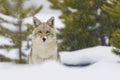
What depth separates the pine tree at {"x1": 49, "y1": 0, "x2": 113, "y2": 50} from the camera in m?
17.2

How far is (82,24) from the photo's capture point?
17.4m

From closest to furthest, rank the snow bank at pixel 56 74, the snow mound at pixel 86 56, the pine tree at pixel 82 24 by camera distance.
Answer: the snow bank at pixel 56 74 < the snow mound at pixel 86 56 < the pine tree at pixel 82 24

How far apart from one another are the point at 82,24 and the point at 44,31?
192 inches

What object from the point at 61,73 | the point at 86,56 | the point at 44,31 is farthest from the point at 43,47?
the point at 61,73

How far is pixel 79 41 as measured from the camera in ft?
57.6

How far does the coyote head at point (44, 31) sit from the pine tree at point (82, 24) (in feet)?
12.8

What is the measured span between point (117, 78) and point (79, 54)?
223 inches

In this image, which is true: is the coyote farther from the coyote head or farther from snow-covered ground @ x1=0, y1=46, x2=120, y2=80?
snow-covered ground @ x1=0, y1=46, x2=120, y2=80

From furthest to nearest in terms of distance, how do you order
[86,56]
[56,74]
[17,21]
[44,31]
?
1. [17,21]
2. [86,56]
3. [44,31]
4. [56,74]

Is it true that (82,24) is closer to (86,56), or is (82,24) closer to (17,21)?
(17,21)

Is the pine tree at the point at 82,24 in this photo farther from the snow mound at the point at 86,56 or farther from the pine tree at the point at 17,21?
the snow mound at the point at 86,56

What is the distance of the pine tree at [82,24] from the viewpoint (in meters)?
17.2

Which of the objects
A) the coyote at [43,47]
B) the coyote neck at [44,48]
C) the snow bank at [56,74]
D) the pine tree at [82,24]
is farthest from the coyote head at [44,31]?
the pine tree at [82,24]

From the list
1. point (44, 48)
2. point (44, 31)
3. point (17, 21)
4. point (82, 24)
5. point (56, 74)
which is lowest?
point (56, 74)
